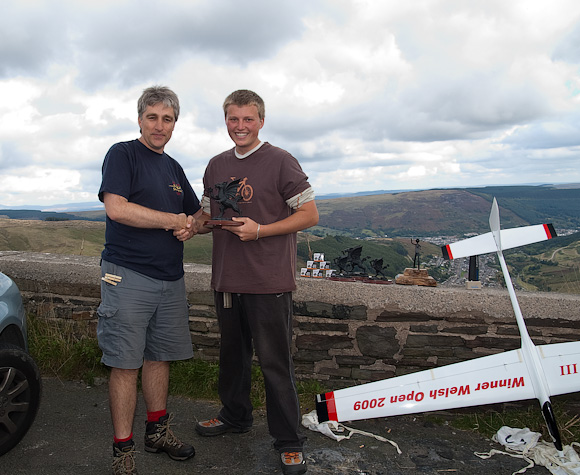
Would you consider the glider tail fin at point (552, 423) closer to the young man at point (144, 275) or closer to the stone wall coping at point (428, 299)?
the stone wall coping at point (428, 299)

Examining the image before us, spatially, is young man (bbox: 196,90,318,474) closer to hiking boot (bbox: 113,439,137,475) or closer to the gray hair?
the gray hair

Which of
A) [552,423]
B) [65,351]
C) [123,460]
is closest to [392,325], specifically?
[552,423]

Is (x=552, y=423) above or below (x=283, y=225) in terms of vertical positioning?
below

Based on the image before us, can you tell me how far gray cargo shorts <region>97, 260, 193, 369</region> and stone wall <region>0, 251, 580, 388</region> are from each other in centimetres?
114

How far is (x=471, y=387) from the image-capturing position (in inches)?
115

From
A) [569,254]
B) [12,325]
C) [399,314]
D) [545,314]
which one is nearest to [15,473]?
[12,325]

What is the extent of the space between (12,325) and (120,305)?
0.94 meters

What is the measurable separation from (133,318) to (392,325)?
2.06 metres

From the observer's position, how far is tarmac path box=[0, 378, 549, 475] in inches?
107

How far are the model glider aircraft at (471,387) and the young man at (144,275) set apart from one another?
1.08m

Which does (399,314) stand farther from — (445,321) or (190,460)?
(190,460)

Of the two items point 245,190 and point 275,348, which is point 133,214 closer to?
point 245,190

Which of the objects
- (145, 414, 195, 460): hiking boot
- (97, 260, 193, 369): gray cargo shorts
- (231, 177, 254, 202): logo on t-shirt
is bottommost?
(145, 414, 195, 460): hiking boot

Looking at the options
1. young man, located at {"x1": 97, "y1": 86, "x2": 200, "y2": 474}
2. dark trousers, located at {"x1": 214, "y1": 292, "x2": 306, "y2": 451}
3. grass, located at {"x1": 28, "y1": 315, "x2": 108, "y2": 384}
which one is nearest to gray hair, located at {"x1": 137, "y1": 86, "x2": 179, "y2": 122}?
young man, located at {"x1": 97, "y1": 86, "x2": 200, "y2": 474}
